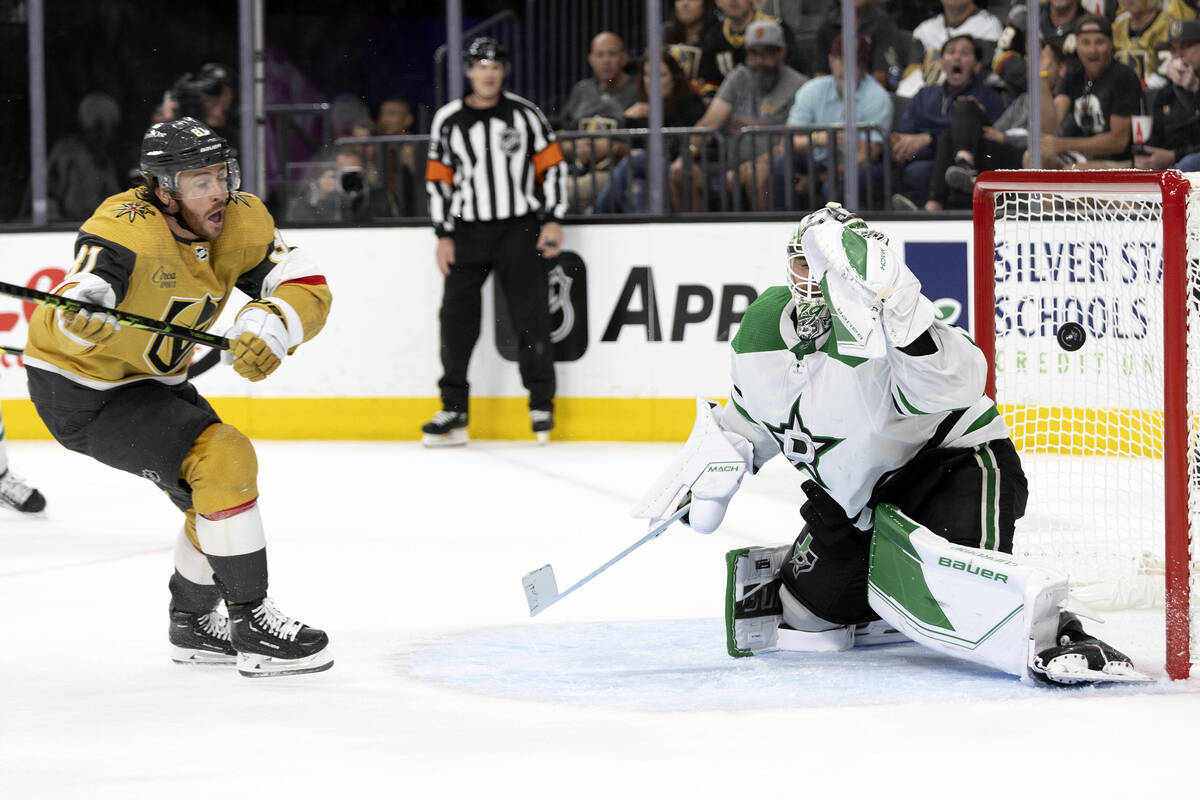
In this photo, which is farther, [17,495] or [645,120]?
[645,120]

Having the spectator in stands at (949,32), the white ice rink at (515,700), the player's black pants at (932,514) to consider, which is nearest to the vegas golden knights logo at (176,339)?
the white ice rink at (515,700)

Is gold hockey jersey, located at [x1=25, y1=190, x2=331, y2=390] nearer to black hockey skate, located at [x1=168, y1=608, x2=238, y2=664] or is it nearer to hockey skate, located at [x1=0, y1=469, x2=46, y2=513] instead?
black hockey skate, located at [x1=168, y1=608, x2=238, y2=664]

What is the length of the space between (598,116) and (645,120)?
225 millimetres

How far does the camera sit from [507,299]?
6367mm

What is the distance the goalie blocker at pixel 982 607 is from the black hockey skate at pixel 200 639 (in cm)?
115

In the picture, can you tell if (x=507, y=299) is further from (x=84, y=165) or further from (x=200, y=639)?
(x=200, y=639)

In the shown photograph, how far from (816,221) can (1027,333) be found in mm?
1296

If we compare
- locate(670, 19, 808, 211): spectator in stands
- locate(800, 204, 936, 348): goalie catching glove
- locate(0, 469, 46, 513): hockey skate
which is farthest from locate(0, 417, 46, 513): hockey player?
locate(800, 204, 936, 348): goalie catching glove

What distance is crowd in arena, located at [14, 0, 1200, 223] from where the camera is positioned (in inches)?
236

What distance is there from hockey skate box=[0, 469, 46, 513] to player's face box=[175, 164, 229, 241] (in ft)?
7.09

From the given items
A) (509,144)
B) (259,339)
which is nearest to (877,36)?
(509,144)

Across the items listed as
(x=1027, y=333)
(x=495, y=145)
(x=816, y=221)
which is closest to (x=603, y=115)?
(x=495, y=145)

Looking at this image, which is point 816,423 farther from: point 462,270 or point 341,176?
point 341,176

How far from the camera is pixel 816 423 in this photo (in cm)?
282
